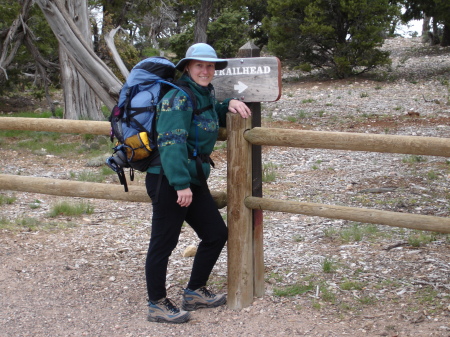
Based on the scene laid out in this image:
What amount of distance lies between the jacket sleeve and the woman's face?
0.20 meters

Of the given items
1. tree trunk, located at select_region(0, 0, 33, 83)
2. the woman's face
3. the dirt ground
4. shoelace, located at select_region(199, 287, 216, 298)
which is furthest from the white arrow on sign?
tree trunk, located at select_region(0, 0, 33, 83)

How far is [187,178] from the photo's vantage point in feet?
11.0

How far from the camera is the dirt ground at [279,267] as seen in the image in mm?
3826

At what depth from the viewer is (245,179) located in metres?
3.79

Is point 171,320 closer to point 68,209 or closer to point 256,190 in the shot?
point 256,190

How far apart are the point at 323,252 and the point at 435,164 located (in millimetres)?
3890

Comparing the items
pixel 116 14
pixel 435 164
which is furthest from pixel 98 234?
pixel 116 14

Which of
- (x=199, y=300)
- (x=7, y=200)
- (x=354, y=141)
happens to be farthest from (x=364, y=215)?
Answer: (x=7, y=200)

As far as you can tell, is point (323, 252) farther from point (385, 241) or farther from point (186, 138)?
point (186, 138)

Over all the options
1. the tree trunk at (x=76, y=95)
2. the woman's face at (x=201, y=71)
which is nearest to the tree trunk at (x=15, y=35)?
the tree trunk at (x=76, y=95)

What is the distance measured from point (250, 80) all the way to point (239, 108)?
191 mm

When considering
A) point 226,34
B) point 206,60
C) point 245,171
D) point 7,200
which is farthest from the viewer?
point 226,34

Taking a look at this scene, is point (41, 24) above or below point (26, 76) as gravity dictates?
above

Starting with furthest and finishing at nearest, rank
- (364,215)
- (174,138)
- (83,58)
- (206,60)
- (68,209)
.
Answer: (83,58), (68,209), (364,215), (206,60), (174,138)
